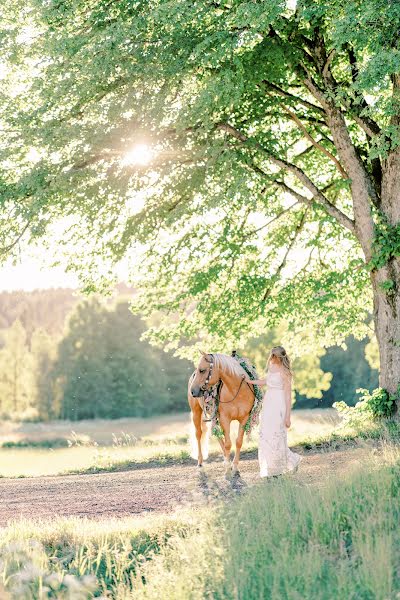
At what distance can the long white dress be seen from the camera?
13430 millimetres

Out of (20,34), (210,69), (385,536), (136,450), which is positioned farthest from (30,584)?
(136,450)

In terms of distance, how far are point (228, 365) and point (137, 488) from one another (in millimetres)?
2711

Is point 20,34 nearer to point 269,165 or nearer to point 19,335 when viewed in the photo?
point 269,165

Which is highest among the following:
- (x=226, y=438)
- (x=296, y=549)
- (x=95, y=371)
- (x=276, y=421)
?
(x=95, y=371)

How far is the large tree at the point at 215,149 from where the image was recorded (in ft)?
49.7

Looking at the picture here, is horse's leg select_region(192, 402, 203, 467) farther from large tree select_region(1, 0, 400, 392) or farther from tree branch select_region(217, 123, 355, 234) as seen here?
tree branch select_region(217, 123, 355, 234)

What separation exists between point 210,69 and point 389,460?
8.88 metres

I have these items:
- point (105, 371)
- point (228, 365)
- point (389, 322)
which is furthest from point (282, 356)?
point (105, 371)

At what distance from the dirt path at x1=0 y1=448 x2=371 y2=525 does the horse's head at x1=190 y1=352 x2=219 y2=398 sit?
1.46 m

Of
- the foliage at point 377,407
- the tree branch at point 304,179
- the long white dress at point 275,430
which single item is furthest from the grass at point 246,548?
the tree branch at point 304,179

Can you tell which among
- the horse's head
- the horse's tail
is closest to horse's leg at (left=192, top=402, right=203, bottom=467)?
the horse's tail

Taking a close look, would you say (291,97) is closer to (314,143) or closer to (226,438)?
(314,143)

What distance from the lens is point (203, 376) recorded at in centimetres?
1329

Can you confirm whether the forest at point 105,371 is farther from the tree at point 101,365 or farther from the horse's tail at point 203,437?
the horse's tail at point 203,437
